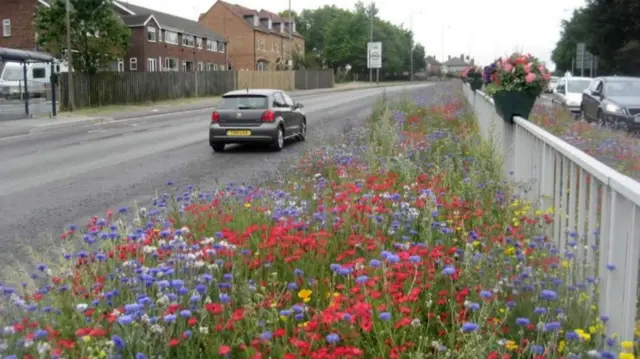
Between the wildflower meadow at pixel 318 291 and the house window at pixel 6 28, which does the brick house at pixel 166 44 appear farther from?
the wildflower meadow at pixel 318 291

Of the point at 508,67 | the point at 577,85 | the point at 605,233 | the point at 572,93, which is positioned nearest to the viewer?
the point at 605,233

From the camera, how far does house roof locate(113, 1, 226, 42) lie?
64812 millimetres

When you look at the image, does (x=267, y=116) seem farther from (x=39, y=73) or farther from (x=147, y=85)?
(x=39, y=73)

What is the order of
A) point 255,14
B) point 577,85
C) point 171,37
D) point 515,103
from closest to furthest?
1. point 515,103
2. point 577,85
3. point 171,37
4. point 255,14

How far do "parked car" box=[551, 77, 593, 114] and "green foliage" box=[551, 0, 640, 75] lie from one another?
15.4m

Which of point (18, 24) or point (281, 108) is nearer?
point (281, 108)

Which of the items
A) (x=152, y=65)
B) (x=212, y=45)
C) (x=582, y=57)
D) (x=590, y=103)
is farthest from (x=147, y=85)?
(x=212, y=45)

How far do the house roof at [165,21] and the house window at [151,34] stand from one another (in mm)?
1152

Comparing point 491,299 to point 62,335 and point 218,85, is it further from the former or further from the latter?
point 218,85

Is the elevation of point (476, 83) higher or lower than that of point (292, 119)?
higher

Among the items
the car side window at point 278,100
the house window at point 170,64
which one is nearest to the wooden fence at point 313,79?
the house window at point 170,64

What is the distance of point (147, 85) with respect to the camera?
41.1 meters

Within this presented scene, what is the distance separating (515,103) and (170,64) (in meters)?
66.0

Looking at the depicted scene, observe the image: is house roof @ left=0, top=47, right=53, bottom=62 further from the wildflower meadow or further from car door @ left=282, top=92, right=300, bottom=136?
the wildflower meadow
